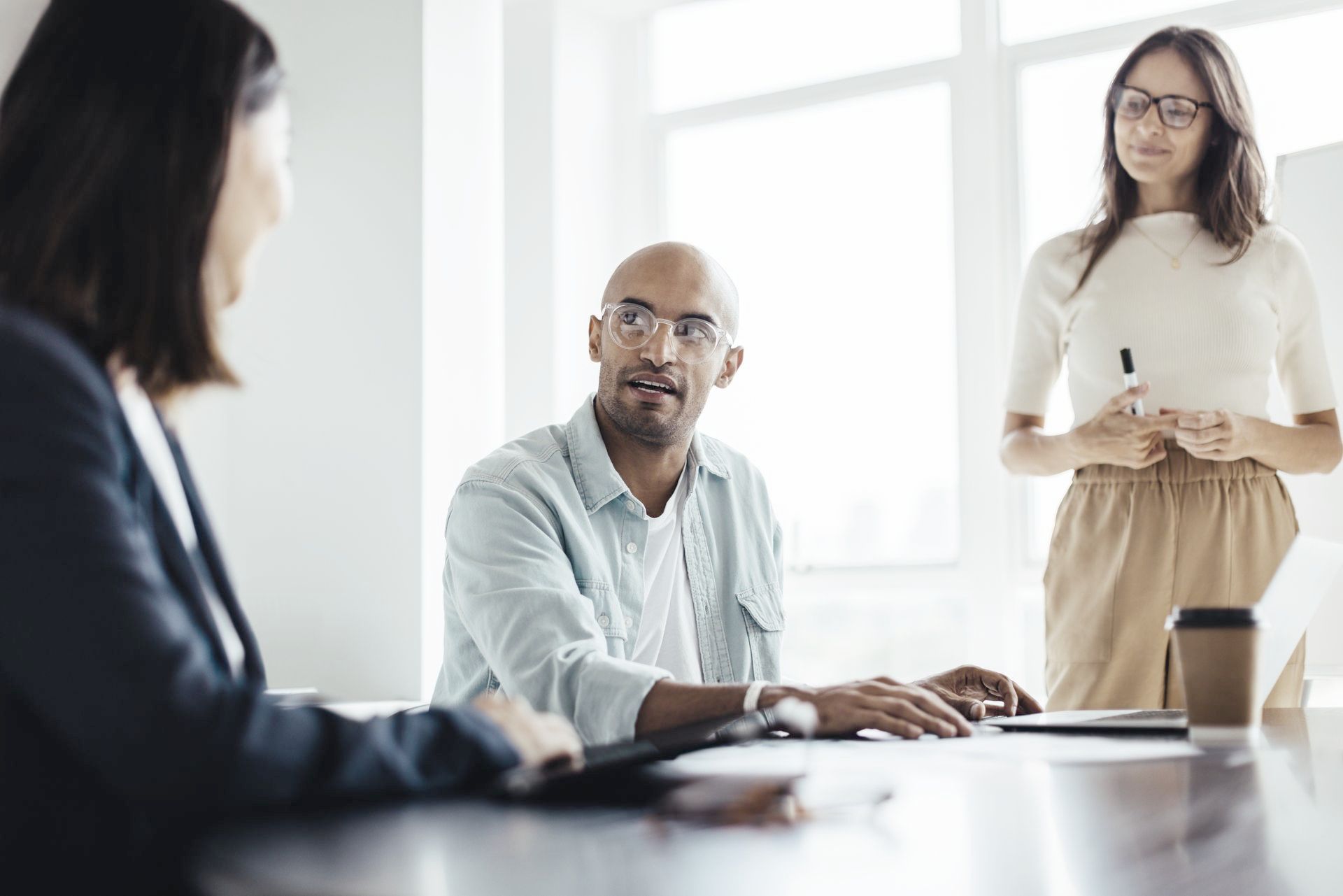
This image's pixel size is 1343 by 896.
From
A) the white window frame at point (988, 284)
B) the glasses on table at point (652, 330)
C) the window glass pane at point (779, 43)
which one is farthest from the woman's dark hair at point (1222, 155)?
the window glass pane at point (779, 43)

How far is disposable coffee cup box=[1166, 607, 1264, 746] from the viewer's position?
112cm

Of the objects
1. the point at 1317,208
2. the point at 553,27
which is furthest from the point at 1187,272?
the point at 553,27

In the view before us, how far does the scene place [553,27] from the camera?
4383 mm

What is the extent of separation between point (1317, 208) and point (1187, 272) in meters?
0.99

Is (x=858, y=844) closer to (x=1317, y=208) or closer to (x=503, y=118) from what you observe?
(x=1317, y=208)

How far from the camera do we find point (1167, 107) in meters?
2.46

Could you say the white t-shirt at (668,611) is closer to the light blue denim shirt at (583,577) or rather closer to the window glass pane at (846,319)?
the light blue denim shirt at (583,577)

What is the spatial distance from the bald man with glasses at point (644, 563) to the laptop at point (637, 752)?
253 millimetres

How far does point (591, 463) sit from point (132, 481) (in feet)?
3.51

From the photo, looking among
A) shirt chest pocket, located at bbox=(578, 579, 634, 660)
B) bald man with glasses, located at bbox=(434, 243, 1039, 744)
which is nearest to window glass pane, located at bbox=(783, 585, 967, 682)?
bald man with glasses, located at bbox=(434, 243, 1039, 744)

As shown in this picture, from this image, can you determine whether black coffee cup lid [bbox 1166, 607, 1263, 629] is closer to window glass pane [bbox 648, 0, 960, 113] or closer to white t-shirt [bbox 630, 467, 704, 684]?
white t-shirt [bbox 630, 467, 704, 684]

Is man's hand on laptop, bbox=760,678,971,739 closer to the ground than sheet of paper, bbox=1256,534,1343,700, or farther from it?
closer to the ground

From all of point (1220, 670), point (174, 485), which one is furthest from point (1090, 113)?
point (174, 485)

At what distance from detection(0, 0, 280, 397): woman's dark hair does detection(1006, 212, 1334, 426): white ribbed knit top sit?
199 cm
